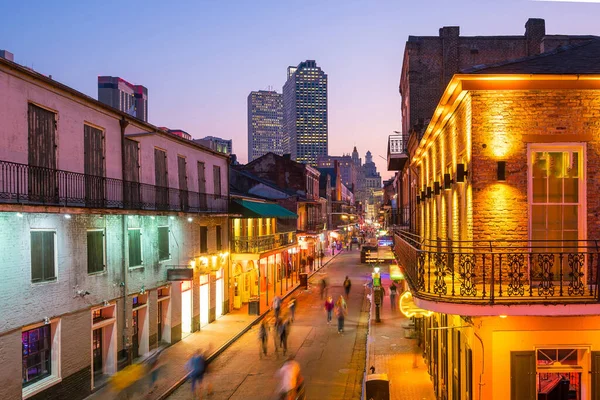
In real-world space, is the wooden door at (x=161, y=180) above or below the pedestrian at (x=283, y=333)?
above

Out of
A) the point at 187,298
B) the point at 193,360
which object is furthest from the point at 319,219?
the point at 193,360

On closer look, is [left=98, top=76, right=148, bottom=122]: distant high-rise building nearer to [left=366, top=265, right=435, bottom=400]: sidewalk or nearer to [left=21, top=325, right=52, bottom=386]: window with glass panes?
[left=21, top=325, right=52, bottom=386]: window with glass panes

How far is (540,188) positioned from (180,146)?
57.8 ft

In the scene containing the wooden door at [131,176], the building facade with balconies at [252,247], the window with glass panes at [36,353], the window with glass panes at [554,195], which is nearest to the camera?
the window with glass panes at [554,195]

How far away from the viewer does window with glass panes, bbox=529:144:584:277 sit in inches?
347

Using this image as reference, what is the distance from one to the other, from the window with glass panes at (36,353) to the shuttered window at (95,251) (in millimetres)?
2388

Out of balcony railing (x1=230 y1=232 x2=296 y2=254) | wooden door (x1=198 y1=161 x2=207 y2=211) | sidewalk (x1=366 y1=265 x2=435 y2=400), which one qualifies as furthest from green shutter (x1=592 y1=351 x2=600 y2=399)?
balcony railing (x1=230 y1=232 x2=296 y2=254)

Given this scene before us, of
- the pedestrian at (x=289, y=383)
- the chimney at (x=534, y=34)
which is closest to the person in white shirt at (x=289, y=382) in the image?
the pedestrian at (x=289, y=383)

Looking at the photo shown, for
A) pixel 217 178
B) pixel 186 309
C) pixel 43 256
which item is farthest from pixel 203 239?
pixel 43 256

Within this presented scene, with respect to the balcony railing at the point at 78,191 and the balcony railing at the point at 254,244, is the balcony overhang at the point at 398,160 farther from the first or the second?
the balcony railing at the point at 78,191

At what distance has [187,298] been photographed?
2389cm

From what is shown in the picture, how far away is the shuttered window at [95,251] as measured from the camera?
16031 mm

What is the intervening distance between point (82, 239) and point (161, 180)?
6717 mm

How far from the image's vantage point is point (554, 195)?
8.84 metres
